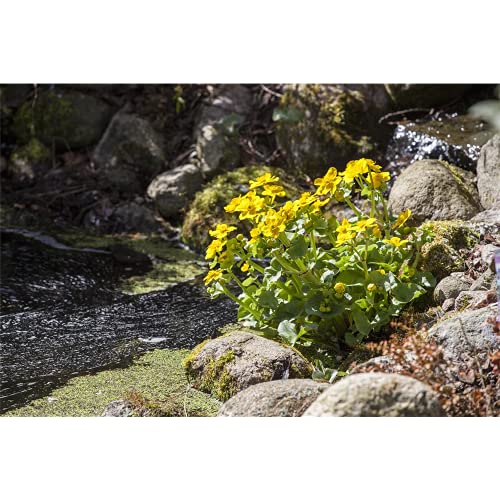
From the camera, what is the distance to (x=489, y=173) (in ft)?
13.0

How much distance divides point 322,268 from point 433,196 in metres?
1.17

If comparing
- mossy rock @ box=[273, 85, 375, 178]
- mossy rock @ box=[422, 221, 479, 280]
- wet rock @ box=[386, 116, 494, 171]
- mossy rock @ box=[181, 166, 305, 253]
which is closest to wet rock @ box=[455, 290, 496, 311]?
mossy rock @ box=[422, 221, 479, 280]

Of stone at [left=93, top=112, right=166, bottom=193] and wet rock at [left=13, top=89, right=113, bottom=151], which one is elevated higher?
wet rock at [left=13, top=89, right=113, bottom=151]

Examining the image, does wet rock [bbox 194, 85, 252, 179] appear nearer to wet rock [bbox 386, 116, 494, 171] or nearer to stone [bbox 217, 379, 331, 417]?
wet rock [bbox 386, 116, 494, 171]

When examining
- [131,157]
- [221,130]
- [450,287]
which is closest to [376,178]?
[450,287]

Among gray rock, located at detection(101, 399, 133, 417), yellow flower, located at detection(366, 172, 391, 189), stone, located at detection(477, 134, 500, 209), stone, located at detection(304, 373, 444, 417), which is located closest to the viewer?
stone, located at detection(304, 373, 444, 417)

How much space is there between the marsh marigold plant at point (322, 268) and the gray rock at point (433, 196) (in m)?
0.79

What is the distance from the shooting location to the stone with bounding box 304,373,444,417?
1.85 metres

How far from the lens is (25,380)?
3041mm

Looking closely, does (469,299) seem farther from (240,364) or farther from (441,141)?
(441,141)

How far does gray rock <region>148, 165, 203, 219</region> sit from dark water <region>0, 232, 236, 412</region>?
0.84 meters

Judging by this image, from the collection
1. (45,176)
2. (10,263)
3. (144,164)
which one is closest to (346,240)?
(10,263)

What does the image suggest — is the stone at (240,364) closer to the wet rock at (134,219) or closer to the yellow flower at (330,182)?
the yellow flower at (330,182)

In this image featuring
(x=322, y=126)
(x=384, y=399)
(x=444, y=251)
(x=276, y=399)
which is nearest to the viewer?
(x=384, y=399)
